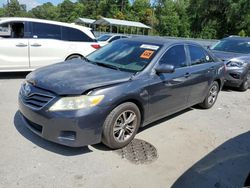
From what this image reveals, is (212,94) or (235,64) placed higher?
(235,64)

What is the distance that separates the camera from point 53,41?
798cm

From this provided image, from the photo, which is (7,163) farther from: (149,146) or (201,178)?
(201,178)

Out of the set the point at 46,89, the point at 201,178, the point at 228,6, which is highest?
the point at 228,6

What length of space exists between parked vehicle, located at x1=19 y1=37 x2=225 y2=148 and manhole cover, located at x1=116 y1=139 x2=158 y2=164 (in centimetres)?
13

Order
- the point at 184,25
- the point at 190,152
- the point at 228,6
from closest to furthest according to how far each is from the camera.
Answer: the point at 190,152 → the point at 228,6 → the point at 184,25

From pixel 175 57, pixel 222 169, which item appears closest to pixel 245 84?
pixel 175 57

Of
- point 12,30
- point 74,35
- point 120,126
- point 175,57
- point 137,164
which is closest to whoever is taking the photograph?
point 137,164

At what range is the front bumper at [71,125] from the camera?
11.4 ft

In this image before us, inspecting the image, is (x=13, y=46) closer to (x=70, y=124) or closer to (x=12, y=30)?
(x=12, y=30)

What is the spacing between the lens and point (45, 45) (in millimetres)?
7828

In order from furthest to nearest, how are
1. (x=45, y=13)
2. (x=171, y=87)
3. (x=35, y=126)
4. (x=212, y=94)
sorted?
1. (x=45, y=13)
2. (x=212, y=94)
3. (x=171, y=87)
4. (x=35, y=126)

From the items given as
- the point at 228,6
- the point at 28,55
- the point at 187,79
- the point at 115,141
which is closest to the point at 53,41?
the point at 28,55

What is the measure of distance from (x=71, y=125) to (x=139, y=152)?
115cm

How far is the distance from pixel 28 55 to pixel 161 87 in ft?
15.4
